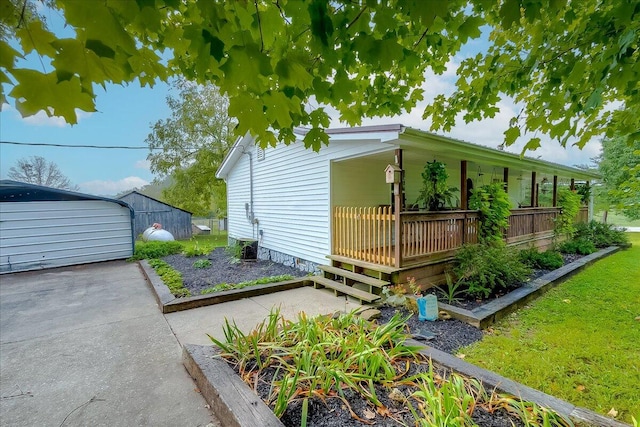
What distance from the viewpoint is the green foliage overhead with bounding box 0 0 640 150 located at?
0.98 meters

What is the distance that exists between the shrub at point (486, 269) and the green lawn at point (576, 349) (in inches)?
22.6

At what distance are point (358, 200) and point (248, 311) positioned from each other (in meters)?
3.91

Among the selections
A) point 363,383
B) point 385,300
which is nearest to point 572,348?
point 385,300

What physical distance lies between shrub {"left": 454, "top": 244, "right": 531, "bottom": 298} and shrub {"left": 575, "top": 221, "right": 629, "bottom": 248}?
787cm

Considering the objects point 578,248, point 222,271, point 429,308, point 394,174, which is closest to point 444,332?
point 429,308

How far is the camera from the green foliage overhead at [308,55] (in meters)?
0.98

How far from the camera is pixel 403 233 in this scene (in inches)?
205

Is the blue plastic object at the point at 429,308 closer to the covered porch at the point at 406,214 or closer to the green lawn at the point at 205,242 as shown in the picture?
the covered porch at the point at 406,214

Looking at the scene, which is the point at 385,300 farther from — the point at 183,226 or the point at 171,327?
the point at 183,226

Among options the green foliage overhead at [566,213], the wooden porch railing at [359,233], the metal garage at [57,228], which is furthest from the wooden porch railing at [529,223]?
the metal garage at [57,228]

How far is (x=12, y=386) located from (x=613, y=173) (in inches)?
948

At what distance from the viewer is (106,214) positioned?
960 cm

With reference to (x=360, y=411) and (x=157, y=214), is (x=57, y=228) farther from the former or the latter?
(x=360, y=411)

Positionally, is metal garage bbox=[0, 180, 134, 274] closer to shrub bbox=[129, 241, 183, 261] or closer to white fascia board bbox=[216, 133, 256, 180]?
shrub bbox=[129, 241, 183, 261]
